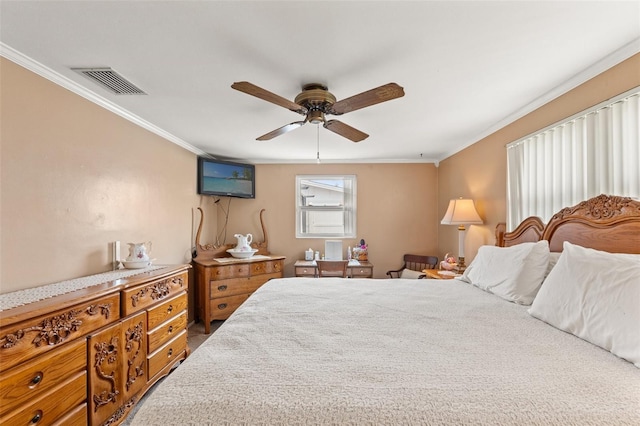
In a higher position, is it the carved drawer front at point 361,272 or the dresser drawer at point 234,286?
the carved drawer front at point 361,272

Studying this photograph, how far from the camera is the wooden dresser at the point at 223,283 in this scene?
139 inches

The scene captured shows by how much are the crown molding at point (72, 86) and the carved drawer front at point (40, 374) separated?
171 centimetres

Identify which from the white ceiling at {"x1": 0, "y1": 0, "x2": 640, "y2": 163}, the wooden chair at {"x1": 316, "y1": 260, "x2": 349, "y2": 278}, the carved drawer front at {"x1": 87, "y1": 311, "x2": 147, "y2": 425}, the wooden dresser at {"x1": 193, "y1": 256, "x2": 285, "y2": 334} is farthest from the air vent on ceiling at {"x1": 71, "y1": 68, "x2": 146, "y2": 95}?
the wooden chair at {"x1": 316, "y1": 260, "x2": 349, "y2": 278}

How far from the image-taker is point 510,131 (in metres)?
2.72

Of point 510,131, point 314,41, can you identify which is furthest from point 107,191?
point 510,131

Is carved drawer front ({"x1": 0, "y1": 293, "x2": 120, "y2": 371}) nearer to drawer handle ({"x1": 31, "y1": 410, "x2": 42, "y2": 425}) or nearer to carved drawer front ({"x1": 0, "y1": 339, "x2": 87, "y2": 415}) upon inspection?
carved drawer front ({"x1": 0, "y1": 339, "x2": 87, "y2": 415})

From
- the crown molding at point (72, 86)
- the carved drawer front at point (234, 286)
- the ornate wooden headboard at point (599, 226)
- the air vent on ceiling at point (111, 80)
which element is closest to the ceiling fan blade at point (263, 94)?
the air vent on ceiling at point (111, 80)

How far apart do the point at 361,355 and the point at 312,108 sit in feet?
5.47

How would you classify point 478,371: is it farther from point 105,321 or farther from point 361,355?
point 105,321

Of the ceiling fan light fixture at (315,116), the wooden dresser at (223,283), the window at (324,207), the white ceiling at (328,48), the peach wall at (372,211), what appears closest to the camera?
the white ceiling at (328,48)

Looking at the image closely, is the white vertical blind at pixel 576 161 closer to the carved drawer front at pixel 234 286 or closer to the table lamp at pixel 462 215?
the table lamp at pixel 462 215

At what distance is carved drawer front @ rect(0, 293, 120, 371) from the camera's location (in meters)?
1.23

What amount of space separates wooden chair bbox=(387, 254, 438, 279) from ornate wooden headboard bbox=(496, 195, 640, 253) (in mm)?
2021

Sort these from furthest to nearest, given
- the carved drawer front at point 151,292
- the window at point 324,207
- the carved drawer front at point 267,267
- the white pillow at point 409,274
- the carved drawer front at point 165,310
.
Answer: the window at point 324,207 < the white pillow at point 409,274 < the carved drawer front at point 267,267 < the carved drawer front at point 165,310 < the carved drawer front at point 151,292
